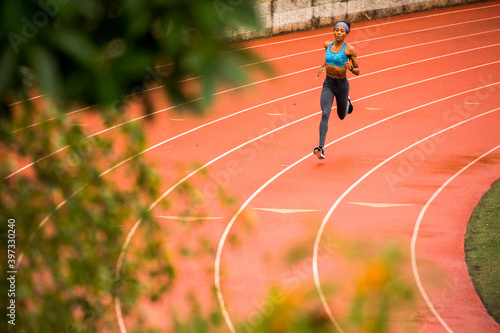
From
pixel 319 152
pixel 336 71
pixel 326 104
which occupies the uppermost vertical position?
pixel 336 71

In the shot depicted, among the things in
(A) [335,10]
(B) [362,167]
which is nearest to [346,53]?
(B) [362,167]

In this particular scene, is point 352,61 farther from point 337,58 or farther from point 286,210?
point 286,210

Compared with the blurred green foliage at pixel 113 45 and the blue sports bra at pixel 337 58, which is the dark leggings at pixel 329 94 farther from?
the blurred green foliage at pixel 113 45

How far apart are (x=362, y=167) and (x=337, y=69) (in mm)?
1480

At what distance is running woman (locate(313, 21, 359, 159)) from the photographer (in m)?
9.37

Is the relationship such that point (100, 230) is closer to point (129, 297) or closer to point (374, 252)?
point (129, 297)

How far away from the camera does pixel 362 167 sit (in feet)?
Result: 33.0

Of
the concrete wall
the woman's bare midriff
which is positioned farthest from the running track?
the concrete wall

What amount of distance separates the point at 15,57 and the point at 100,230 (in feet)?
6.64

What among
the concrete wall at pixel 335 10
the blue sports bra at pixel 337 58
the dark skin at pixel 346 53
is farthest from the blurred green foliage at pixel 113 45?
the concrete wall at pixel 335 10

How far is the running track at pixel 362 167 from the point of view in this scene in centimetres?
700

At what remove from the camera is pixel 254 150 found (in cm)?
1080

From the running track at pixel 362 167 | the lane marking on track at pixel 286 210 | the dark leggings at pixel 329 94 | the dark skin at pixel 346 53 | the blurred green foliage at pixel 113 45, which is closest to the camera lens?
the blurred green foliage at pixel 113 45

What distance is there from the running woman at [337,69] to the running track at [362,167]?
2.82 ft
